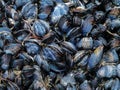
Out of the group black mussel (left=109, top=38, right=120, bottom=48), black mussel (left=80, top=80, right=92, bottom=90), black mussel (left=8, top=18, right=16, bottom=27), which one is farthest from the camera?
black mussel (left=8, top=18, right=16, bottom=27)

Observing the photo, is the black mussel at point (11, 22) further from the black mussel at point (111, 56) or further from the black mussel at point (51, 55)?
the black mussel at point (111, 56)

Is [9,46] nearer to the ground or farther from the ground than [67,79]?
farther from the ground

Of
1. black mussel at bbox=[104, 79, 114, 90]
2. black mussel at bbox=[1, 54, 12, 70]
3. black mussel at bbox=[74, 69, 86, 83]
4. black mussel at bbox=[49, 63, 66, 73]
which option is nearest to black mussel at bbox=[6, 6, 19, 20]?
black mussel at bbox=[1, 54, 12, 70]

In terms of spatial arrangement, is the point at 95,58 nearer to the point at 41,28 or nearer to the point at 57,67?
the point at 57,67

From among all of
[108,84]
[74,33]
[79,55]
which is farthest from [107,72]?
[74,33]

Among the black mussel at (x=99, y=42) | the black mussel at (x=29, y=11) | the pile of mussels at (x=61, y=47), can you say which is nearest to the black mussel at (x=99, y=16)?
the pile of mussels at (x=61, y=47)

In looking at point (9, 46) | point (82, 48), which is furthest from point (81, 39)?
point (9, 46)

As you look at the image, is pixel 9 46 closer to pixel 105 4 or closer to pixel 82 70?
pixel 82 70

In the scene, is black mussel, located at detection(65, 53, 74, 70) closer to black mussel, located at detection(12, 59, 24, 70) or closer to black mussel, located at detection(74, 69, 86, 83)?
black mussel, located at detection(74, 69, 86, 83)
